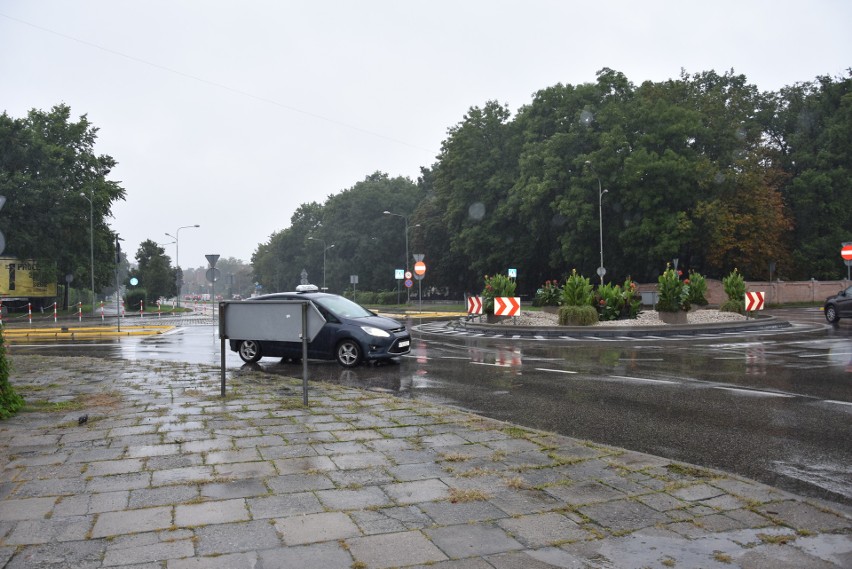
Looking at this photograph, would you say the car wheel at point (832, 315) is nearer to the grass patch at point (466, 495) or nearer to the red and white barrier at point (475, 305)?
the red and white barrier at point (475, 305)

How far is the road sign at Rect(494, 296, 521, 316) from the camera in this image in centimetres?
2425

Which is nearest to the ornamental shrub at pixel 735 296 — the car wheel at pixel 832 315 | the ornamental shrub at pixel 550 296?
the car wheel at pixel 832 315

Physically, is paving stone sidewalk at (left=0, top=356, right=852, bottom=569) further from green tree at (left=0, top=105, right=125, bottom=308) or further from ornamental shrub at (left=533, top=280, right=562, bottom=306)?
green tree at (left=0, top=105, right=125, bottom=308)

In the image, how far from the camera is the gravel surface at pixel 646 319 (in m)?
23.3

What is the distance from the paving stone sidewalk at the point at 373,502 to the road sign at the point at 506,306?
1745 cm

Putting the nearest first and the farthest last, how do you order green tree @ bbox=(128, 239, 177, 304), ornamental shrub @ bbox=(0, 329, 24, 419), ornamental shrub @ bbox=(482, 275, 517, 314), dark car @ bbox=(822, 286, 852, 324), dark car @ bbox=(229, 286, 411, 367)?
ornamental shrub @ bbox=(0, 329, 24, 419) < dark car @ bbox=(229, 286, 411, 367) < dark car @ bbox=(822, 286, 852, 324) < ornamental shrub @ bbox=(482, 275, 517, 314) < green tree @ bbox=(128, 239, 177, 304)

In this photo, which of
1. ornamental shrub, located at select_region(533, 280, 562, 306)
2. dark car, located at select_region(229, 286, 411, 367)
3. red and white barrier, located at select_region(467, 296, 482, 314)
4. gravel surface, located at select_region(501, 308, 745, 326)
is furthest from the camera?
ornamental shrub, located at select_region(533, 280, 562, 306)

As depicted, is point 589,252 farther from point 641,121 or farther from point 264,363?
point 264,363

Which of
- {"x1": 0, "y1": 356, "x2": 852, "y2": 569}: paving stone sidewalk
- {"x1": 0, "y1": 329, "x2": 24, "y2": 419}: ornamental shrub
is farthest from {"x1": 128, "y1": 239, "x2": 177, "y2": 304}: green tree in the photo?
{"x1": 0, "y1": 356, "x2": 852, "y2": 569}: paving stone sidewalk

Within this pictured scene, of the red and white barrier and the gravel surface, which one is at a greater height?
the red and white barrier

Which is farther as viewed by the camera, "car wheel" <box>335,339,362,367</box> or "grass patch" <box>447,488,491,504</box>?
"car wheel" <box>335,339,362,367</box>

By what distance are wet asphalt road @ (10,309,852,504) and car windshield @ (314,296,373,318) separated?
1.12 metres

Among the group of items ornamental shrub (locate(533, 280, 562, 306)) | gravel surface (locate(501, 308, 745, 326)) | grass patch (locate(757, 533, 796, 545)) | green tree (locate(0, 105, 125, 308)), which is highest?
green tree (locate(0, 105, 125, 308))

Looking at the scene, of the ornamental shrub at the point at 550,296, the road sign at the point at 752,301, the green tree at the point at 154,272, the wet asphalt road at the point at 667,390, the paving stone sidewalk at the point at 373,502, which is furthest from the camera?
the green tree at the point at 154,272
